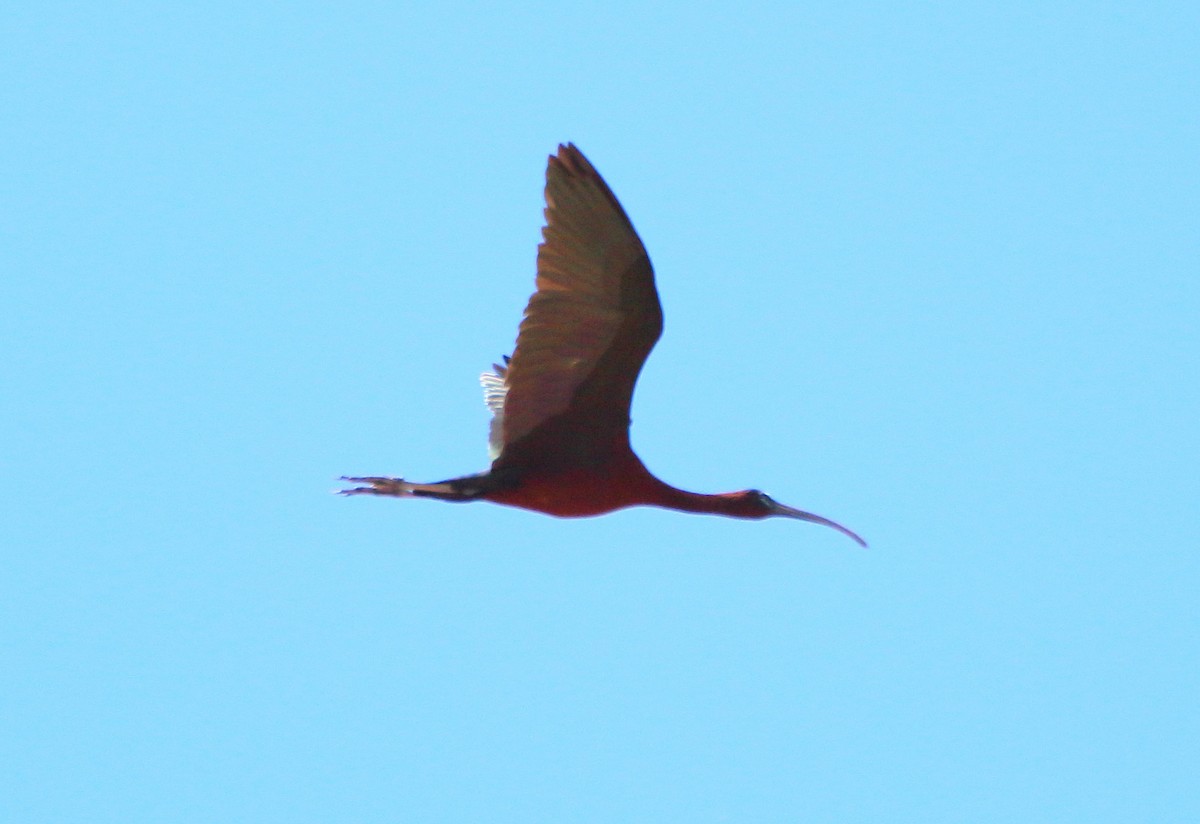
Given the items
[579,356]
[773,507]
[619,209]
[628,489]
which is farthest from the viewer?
[773,507]

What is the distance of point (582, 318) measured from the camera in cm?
1393

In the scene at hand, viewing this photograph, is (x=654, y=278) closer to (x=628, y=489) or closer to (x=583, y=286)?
(x=583, y=286)

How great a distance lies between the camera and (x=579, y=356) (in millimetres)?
14258

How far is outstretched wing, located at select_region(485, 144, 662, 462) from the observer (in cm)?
1341

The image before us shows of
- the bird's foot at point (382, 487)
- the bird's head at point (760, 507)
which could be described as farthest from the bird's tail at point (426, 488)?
the bird's head at point (760, 507)

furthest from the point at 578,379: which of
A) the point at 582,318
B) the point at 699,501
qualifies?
the point at 699,501

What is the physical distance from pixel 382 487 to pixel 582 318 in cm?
228

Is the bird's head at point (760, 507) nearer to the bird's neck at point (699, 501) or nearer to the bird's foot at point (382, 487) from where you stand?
the bird's neck at point (699, 501)

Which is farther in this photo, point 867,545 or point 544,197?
point 867,545

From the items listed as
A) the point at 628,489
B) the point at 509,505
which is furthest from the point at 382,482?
the point at 628,489

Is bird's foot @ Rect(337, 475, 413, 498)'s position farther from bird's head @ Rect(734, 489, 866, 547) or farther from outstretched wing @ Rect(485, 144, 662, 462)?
bird's head @ Rect(734, 489, 866, 547)

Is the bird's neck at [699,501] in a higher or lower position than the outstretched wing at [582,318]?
lower

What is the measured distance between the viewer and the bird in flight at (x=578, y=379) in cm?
1346

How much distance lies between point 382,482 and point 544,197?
291 centimetres
